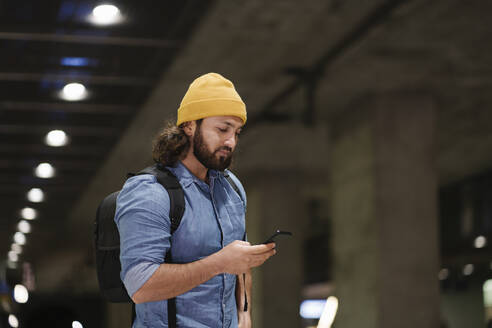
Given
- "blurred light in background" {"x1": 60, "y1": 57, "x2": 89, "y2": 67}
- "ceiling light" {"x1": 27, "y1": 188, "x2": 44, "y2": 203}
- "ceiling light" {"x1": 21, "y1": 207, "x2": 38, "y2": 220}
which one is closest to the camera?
"blurred light in background" {"x1": 60, "y1": 57, "x2": 89, "y2": 67}

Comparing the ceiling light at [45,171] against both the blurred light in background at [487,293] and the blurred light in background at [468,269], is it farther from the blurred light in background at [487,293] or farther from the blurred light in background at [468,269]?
the blurred light in background at [487,293]

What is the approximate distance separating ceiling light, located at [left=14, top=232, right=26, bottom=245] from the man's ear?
88.9 feet

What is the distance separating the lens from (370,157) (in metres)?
11.4

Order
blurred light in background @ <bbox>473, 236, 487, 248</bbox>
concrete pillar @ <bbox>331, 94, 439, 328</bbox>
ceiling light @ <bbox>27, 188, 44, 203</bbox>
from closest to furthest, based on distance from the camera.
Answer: concrete pillar @ <bbox>331, 94, 439, 328</bbox>, blurred light in background @ <bbox>473, 236, 487, 248</bbox>, ceiling light @ <bbox>27, 188, 44, 203</bbox>

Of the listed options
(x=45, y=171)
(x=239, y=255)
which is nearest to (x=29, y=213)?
(x=45, y=171)

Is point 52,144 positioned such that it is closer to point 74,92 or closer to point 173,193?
point 74,92

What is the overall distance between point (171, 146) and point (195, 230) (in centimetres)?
35

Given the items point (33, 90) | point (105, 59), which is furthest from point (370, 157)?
point (33, 90)

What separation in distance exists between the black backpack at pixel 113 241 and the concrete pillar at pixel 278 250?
1484 centimetres

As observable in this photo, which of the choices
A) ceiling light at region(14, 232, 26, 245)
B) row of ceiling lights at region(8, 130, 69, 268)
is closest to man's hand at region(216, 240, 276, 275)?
row of ceiling lights at region(8, 130, 69, 268)

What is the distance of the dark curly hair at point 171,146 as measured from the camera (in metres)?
2.70

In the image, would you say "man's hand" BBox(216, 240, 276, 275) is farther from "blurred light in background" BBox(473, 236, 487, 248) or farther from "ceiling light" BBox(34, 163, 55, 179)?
"blurred light in background" BBox(473, 236, 487, 248)

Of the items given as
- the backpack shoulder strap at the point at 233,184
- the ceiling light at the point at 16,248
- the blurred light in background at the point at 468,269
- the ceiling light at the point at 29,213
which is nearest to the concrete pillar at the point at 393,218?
the backpack shoulder strap at the point at 233,184

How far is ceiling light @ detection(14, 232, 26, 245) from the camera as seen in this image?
28.8 m
